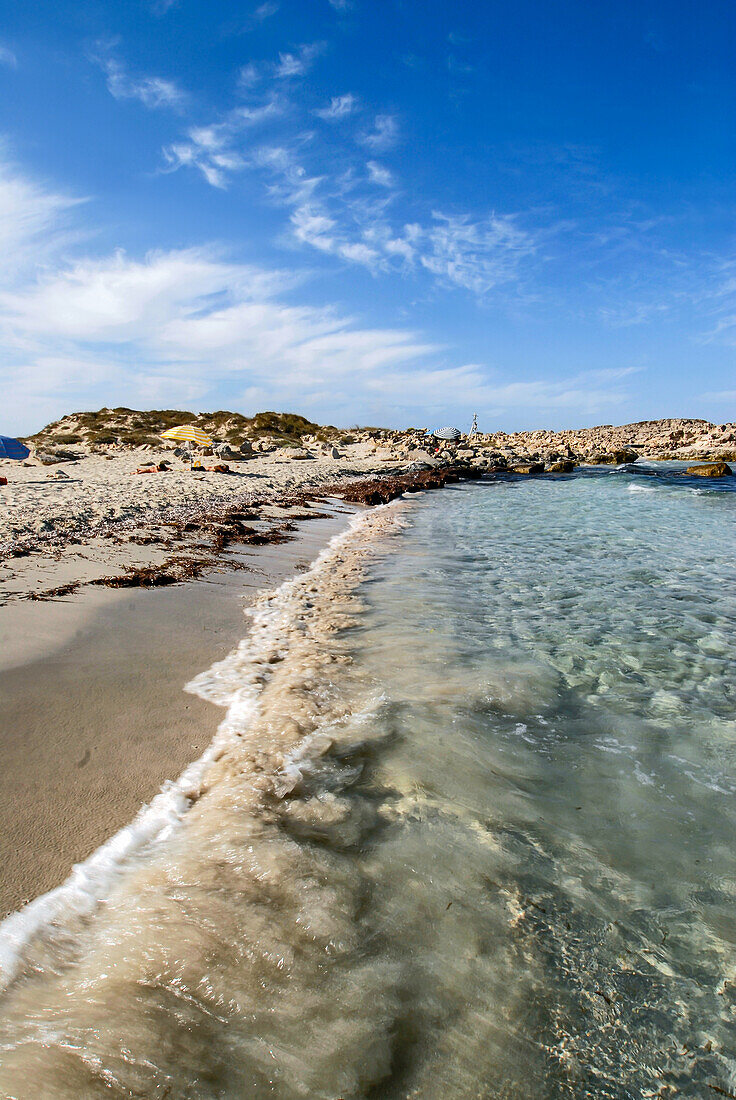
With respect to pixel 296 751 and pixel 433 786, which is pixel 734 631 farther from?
pixel 296 751

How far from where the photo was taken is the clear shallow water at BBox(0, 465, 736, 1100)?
5.20 feet

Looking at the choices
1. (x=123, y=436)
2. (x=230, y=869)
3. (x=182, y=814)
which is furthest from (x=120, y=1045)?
(x=123, y=436)

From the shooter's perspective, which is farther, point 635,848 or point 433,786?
point 433,786

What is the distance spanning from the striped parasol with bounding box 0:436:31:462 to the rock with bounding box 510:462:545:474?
28.4 meters

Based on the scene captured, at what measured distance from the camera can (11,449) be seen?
2097 centimetres

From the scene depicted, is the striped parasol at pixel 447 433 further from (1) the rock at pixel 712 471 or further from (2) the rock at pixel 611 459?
(1) the rock at pixel 712 471

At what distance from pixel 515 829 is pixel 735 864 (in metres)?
1.02

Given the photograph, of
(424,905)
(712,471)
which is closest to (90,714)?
(424,905)

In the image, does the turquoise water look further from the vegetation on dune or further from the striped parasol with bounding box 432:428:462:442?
the striped parasol with bounding box 432:428:462:442

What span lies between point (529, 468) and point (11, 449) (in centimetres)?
2933

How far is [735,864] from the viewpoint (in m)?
2.49

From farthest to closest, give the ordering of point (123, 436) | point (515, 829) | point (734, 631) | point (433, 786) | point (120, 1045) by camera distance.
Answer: point (123, 436), point (734, 631), point (433, 786), point (515, 829), point (120, 1045)

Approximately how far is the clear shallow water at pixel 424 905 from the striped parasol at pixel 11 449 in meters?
21.3

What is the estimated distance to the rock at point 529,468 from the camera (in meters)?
35.8
